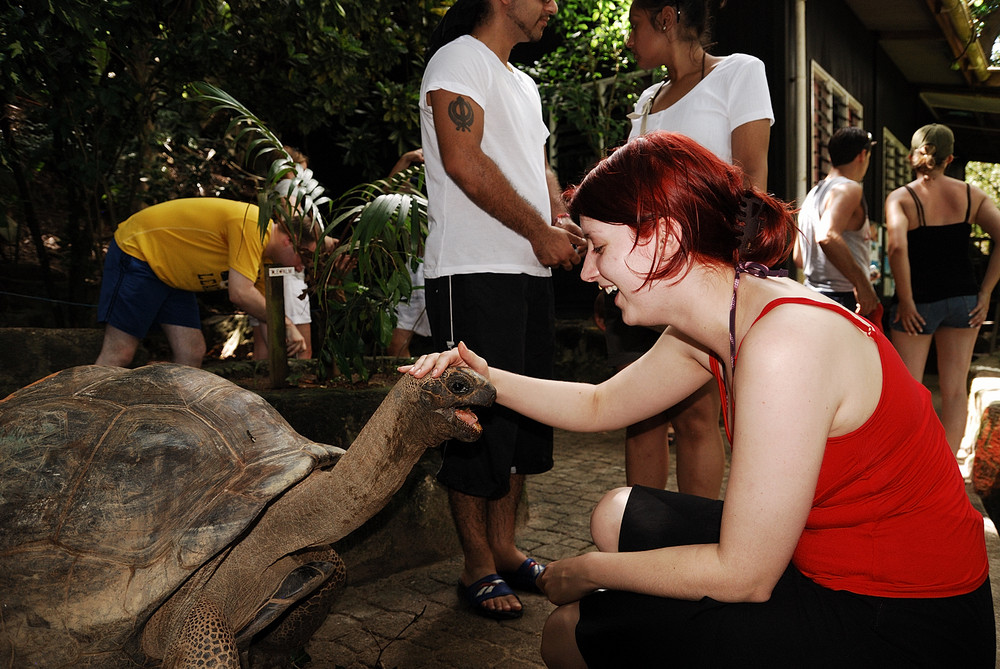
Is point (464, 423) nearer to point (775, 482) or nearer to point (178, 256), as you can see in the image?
point (775, 482)

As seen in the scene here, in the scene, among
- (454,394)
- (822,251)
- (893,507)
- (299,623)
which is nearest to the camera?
(893,507)

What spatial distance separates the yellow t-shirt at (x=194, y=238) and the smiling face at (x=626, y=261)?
2.95 m

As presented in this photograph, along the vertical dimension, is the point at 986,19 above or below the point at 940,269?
above

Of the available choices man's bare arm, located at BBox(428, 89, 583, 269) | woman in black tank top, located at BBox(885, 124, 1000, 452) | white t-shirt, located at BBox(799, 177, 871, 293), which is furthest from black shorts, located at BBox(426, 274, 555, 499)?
woman in black tank top, located at BBox(885, 124, 1000, 452)

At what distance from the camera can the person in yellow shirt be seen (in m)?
4.25

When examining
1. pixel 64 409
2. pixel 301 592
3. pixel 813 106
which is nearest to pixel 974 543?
pixel 301 592

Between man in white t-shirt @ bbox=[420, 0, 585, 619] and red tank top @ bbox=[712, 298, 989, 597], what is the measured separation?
1.51 meters

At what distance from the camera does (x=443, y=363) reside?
79.9 inches

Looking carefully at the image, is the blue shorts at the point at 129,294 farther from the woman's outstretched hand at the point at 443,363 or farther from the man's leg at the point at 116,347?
the woman's outstretched hand at the point at 443,363

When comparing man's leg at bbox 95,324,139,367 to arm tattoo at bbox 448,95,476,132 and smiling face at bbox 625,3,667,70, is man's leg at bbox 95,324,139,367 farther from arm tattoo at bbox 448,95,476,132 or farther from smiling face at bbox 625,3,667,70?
smiling face at bbox 625,3,667,70

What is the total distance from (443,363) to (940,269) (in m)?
3.99

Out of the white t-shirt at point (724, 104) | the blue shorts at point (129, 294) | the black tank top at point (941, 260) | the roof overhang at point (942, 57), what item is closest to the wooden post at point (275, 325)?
the blue shorts at point (129, 294)

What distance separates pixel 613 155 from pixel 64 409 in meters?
1.84

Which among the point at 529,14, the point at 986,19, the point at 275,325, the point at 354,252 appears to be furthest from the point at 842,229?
the point at 986,19
